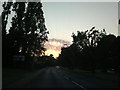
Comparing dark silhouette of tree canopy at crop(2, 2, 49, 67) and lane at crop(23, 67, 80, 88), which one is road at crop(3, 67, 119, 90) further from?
dark silhouette of tree canopy at crop(2, 2, 49, 67)

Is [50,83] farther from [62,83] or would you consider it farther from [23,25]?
[23,25]

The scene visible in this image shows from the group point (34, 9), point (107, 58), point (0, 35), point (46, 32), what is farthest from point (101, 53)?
point (0, 35)

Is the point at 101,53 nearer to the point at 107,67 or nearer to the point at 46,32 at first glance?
the point at 107,67

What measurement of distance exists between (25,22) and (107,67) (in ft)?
76.4

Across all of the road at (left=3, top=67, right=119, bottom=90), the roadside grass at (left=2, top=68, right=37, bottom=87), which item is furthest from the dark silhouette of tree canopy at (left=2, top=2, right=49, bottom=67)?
the road at (left=3, top=67, right=119, bottom=90)

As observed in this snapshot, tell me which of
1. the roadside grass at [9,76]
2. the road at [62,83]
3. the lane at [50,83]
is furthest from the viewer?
the roadside grass at [9,76]

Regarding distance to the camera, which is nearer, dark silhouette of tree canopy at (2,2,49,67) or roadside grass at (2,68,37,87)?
roadside grass at (2,68,37,87)

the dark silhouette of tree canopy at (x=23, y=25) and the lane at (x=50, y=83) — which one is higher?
the dark silhouette of tree canopy at (x=23, y=25)

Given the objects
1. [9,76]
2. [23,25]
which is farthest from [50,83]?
[23,25]

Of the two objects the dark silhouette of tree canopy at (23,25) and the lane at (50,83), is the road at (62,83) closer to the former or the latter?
the lane at (50,83)

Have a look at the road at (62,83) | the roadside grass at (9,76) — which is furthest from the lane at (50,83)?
the roadside grass at (9,76)

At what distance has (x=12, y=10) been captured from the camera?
207 ft

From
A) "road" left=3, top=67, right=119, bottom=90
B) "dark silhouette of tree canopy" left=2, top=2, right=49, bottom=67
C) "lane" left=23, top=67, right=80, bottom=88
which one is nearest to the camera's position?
"lane" left=23, top=67, right=80, bottom=88

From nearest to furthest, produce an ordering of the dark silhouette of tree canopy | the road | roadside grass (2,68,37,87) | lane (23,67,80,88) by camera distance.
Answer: lane (23,67,80,88) → the road → roadside grass (2,68,37,87) → the dark silhouette of tree canopy
